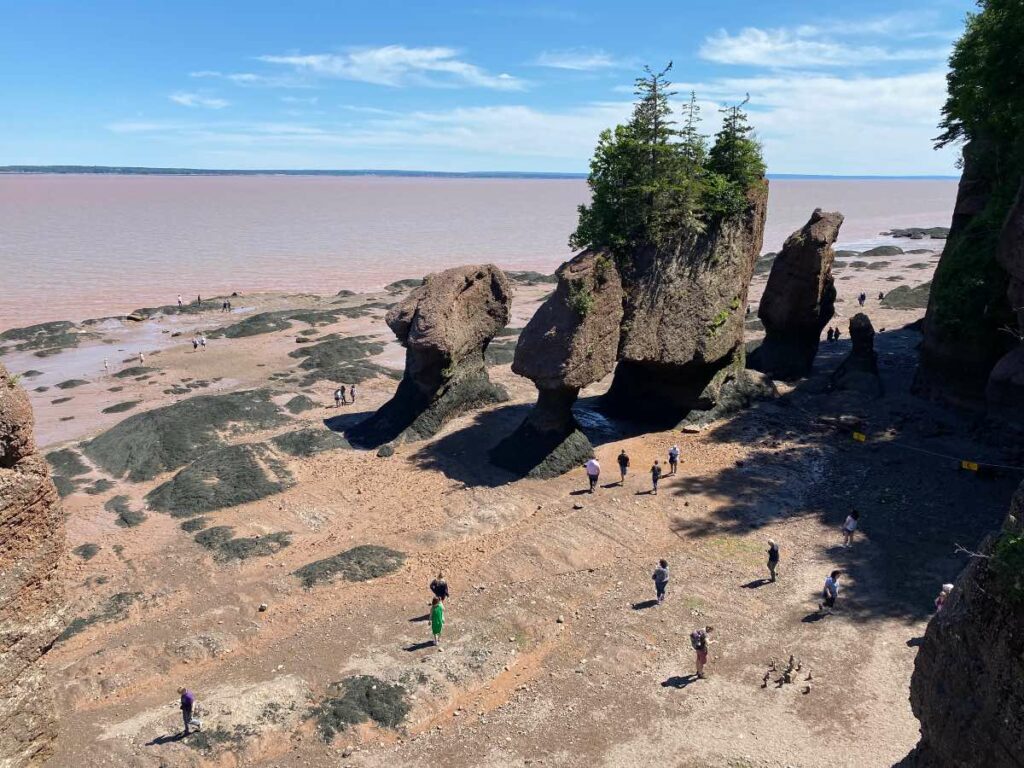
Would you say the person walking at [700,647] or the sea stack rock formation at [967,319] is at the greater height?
the sea stack rock formation at [967,319]

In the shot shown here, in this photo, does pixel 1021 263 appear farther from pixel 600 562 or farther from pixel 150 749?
pixel 150 749

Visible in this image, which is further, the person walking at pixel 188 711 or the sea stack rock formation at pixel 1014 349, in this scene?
the sea stack rock formation at pixel 1014 349

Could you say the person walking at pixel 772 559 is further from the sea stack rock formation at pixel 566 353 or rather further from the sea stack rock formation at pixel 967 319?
the sea stack rock formation at pixel 967 319


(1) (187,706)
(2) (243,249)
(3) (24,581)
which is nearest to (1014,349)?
(1) (187,706)

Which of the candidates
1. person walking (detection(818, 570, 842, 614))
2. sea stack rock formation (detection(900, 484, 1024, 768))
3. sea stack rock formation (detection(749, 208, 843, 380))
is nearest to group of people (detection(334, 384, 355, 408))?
sea stack rock formation (detection(749, 208, 843, 380))

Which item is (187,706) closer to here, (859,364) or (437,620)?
(437,620)

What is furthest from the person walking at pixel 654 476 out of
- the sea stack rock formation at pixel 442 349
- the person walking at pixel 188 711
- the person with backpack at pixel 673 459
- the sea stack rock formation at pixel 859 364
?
the person walking at pixel 188 711

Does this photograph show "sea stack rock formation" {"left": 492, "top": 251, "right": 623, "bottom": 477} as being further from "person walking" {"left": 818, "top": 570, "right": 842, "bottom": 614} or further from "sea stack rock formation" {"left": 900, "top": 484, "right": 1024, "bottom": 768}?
"sea stack rock formation" {"left": 900, "top": 484, "right": 1024, "bottom": 768}
